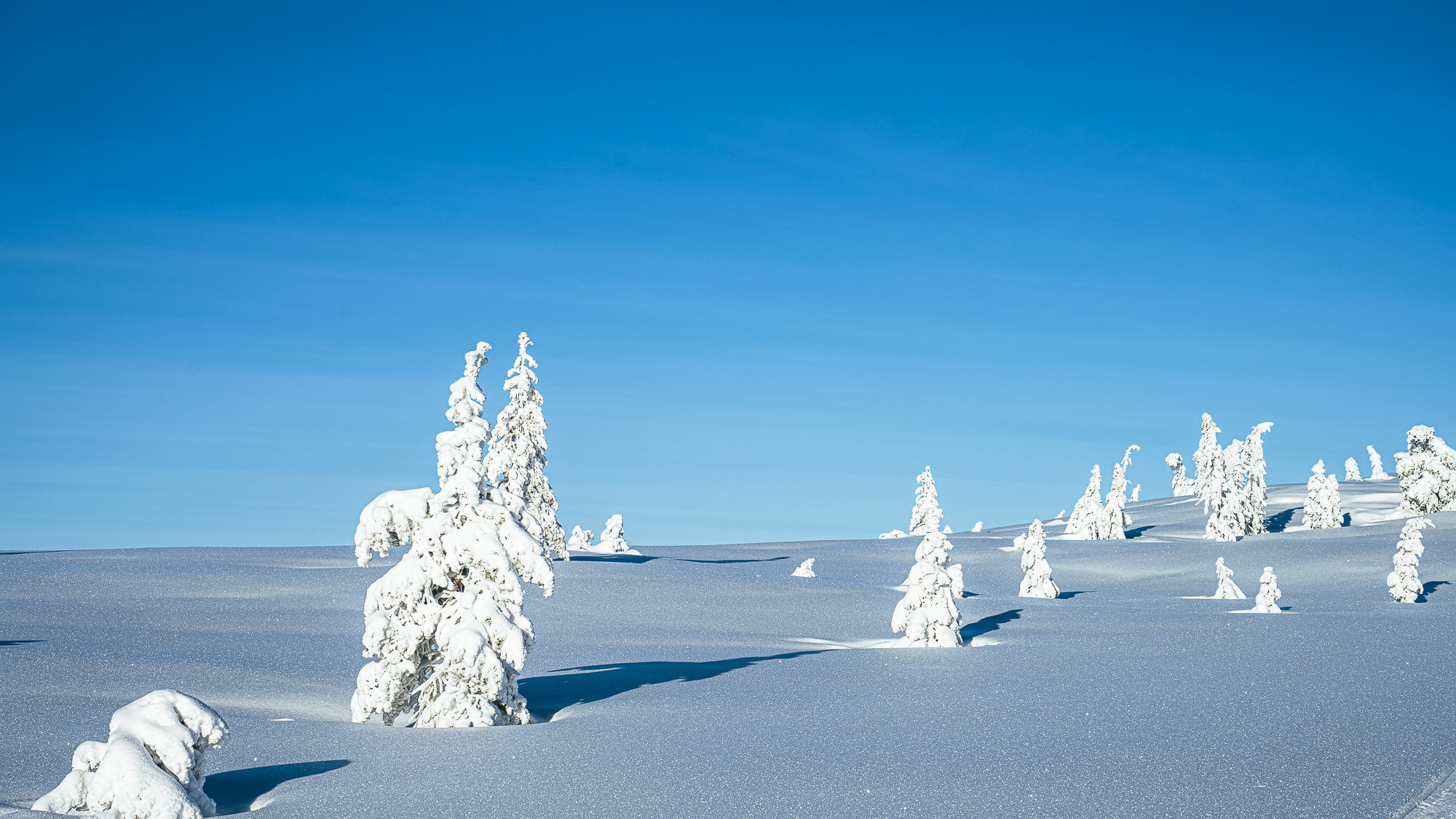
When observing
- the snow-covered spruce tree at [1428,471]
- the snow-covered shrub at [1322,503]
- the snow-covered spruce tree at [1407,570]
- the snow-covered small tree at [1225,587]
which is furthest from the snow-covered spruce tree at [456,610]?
the snow-covered shrub at [1322,503]

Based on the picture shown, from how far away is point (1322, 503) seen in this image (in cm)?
6556

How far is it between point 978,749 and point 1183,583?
38990 mm

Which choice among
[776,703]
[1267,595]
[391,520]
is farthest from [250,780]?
[1267,595]

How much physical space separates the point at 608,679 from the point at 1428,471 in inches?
2291

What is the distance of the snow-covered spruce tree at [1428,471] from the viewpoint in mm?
57406

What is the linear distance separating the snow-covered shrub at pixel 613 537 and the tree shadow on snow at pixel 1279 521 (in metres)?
43.4

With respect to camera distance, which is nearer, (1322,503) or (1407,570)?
(1407,570)

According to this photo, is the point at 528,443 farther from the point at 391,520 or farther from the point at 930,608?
the point at 391,520

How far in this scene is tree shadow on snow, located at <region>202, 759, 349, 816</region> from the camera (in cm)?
964

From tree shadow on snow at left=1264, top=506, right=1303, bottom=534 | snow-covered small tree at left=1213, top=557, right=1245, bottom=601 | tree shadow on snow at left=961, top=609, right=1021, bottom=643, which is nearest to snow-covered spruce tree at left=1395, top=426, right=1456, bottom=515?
tree shadow on snow at left=1264, top=506, right=1303, bottom=534

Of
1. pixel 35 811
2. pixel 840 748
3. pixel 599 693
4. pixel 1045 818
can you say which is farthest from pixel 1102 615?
pixel 35 811

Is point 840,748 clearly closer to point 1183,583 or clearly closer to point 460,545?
point 460,545

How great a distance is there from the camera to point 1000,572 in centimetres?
5344

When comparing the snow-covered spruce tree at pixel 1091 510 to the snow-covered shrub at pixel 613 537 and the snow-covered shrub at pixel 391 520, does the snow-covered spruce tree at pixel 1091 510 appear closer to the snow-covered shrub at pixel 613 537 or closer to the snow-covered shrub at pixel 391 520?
the snow-covered shrub at pixel 613 537
